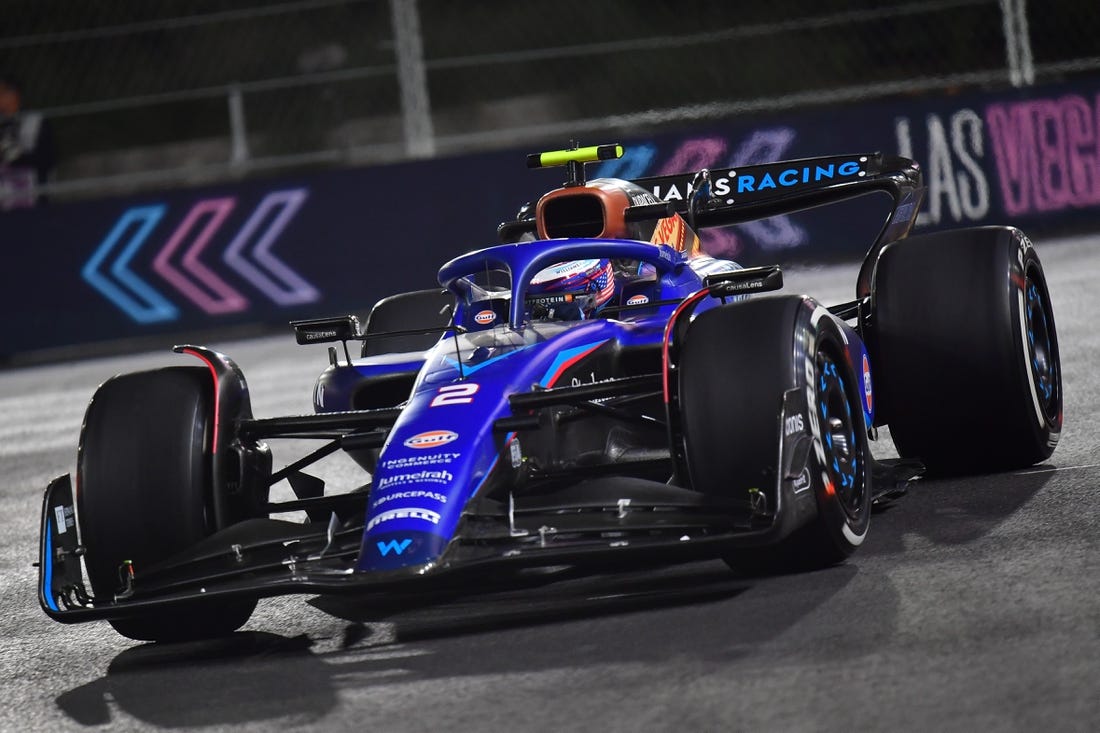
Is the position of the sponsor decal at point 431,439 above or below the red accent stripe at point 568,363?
below

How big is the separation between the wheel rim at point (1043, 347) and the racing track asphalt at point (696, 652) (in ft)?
1.27

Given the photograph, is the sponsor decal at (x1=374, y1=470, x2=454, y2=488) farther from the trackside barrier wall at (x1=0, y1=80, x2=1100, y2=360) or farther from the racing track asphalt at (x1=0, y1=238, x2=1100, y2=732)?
the trackside barrier wall at (x1=0, y1=80, x2=1100, y2=360)

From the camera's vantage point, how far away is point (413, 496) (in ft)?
16.1

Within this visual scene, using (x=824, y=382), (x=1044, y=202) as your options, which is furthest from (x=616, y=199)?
(x=1044, y=202)

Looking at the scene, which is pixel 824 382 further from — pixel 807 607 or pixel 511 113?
pixel 511 113

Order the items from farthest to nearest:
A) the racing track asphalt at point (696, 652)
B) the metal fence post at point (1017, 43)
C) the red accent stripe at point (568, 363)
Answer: the metal fence post at point (1017, 43), the red accent stripe at point (568, 363), the racing track asphalt at point (696, 652)

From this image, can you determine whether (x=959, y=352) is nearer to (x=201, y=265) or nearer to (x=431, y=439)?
(x=431, y=439)

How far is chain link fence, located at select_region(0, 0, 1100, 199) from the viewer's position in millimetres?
16781

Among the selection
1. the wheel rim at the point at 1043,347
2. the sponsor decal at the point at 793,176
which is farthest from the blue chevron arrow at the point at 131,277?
the wheel rim at the point at 1043,347

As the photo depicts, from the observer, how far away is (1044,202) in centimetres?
1623

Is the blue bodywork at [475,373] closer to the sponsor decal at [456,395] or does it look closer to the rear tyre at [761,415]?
the sponsor decal at [456,395]

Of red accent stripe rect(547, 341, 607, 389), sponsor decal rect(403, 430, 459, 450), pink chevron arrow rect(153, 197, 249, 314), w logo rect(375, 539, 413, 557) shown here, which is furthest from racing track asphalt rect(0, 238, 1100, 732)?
pink chevron arrow rect(153, 197, 249, 314)

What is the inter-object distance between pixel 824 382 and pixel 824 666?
1.40 meters

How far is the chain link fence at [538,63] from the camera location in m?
16.8
